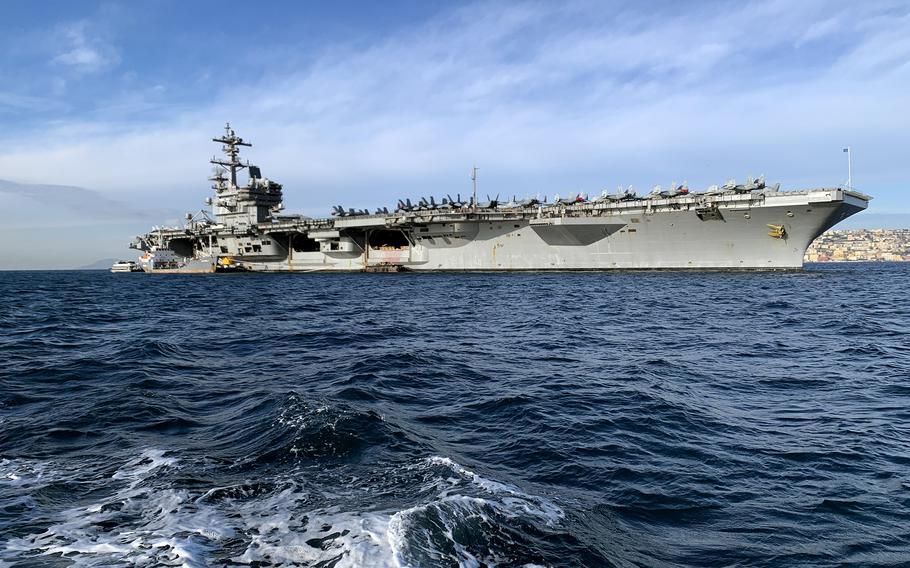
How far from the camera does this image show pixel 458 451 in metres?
6.03

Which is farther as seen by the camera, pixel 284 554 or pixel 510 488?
pixel 510 488

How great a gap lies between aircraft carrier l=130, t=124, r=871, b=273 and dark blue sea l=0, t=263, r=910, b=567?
24259mm

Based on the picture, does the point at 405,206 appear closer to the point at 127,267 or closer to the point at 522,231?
the point at 522,231

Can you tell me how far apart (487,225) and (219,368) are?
115 ft

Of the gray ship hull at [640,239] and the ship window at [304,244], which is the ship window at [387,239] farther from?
the ship window at [304,244]

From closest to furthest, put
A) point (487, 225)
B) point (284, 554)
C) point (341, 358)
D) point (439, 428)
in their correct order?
point (284, 554), point (439, 428), point (341, 358), point (487, 225)

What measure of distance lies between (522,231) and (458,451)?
38.1 metres

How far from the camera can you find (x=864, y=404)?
7750 mm

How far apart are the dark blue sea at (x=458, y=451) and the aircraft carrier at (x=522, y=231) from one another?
24.3 m

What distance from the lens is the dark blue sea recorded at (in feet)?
13.2

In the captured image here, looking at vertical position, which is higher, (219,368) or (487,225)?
(487,225)

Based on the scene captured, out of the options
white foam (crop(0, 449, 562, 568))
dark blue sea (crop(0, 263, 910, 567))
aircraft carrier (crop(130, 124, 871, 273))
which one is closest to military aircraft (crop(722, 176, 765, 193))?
aircraft carrier (crop(130, 124, 871, 273))

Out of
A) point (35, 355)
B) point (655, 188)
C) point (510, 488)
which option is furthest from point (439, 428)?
point (655, 188)

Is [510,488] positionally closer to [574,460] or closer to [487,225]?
[574,460]
